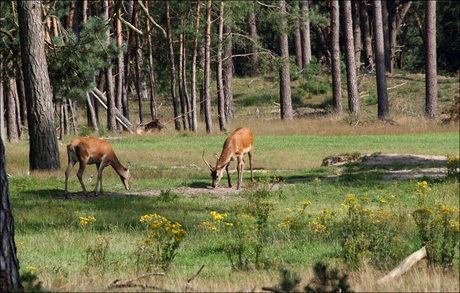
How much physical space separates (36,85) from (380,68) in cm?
2644

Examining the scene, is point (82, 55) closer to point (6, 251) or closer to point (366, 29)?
point (6, 251)

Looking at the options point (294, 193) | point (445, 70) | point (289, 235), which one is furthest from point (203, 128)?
point (445, 70)

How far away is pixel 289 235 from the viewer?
805 cm

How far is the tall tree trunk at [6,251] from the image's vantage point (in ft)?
15.8

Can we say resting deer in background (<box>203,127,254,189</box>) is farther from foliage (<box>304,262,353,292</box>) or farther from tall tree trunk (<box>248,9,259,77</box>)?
tall tree trunk (<box>248,9,259,77</box>)

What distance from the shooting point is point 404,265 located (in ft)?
18.9

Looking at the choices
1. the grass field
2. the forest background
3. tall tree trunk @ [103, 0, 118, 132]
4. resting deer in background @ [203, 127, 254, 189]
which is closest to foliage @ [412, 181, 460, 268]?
the grass field

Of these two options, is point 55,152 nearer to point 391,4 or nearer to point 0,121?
point 0,121

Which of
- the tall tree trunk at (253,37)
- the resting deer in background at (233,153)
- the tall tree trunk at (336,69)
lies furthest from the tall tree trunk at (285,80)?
the resting deer in background at (233,153)

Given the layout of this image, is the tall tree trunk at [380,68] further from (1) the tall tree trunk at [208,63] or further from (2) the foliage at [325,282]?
(2) the foliage at [325,282]

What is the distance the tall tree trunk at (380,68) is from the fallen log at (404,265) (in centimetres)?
2867

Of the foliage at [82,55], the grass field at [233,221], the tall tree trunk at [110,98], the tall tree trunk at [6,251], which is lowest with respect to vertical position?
the grass field at [233,221]

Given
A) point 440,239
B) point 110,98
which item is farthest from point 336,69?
point 440,239

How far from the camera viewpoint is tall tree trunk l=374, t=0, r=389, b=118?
34.4m
